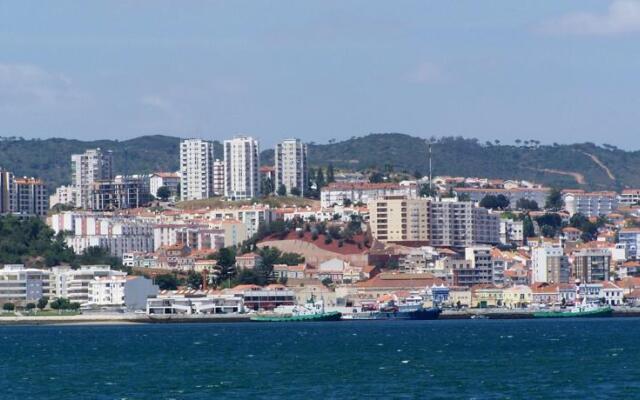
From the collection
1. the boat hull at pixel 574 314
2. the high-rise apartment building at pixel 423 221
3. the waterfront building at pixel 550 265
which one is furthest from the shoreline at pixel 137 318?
the high-rise apartment building at pixel 423 221

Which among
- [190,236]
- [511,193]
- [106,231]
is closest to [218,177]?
[190,236]

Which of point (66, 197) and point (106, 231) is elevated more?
point (66, 197)

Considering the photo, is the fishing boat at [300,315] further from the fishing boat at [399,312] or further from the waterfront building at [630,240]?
the waterfront building at [630,240]

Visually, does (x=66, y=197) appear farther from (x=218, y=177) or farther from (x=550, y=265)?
(x=550, y=265)

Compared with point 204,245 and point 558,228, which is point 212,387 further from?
point 558,228

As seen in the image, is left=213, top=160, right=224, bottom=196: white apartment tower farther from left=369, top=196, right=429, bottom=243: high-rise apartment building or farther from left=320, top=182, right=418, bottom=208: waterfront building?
left=369, top=196, right=429, bottom=243: high-rise apartment building

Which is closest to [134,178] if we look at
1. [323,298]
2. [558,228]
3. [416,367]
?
[558,228]
